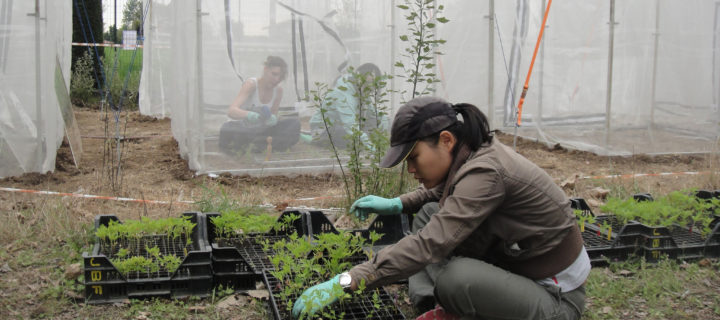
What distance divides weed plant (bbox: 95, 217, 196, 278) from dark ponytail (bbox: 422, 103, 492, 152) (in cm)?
159

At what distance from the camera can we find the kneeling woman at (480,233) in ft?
7.64

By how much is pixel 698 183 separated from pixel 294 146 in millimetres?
3959

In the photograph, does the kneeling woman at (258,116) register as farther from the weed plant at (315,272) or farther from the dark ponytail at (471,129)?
the dark ponytail at (471,129)

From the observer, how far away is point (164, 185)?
18.9ft

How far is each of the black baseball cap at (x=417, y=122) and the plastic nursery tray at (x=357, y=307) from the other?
70cm

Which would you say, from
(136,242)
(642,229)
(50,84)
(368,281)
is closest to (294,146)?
(50,84)

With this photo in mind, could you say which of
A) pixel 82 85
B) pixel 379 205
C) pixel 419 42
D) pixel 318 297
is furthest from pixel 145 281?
pixel 82 85

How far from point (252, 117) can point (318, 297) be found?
3.97 meters

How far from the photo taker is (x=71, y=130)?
6809mm

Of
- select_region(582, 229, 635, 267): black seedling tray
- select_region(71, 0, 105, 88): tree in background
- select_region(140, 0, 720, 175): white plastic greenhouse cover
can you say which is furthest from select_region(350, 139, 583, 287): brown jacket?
select_region(71, 0, 105, 88): tree in background

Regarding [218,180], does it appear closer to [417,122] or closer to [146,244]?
[146,244]

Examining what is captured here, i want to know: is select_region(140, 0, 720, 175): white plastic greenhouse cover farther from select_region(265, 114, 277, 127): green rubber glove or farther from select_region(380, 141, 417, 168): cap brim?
select_region(380, 141, 417, 168): cap brim

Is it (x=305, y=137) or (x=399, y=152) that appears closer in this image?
(x=399, y=152)

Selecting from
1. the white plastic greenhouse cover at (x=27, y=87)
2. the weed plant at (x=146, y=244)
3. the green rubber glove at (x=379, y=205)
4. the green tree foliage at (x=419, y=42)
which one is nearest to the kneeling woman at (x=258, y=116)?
the green tree foliage at (x=419, y=42)
